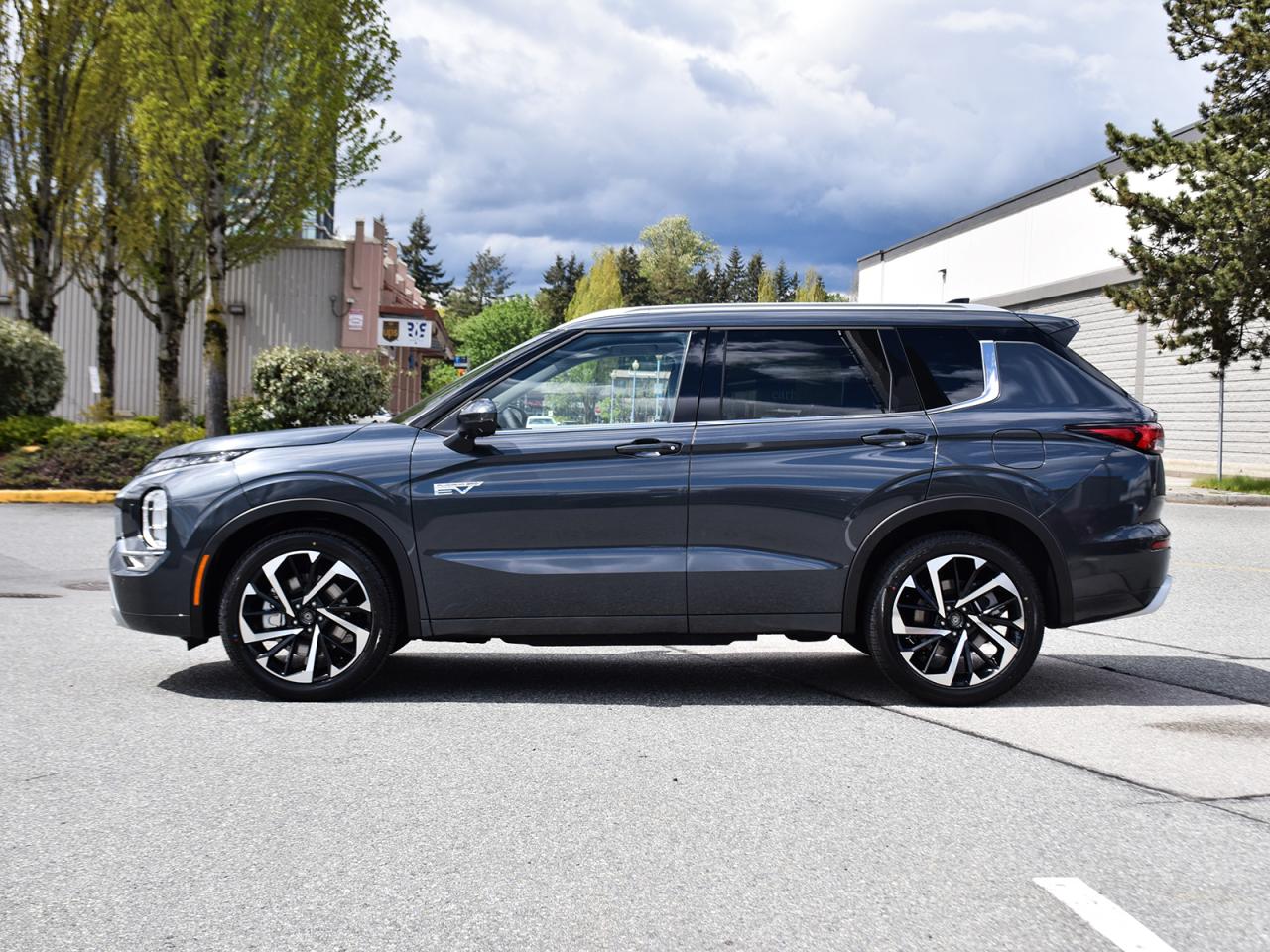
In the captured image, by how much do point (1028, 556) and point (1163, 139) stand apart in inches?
835

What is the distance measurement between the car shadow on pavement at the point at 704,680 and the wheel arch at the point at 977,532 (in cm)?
53

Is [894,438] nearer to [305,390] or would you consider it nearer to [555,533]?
[555,533]

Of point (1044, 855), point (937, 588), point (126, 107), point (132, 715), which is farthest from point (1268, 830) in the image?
point (126, 107)

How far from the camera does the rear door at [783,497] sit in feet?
19.8

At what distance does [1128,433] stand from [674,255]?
124 meters

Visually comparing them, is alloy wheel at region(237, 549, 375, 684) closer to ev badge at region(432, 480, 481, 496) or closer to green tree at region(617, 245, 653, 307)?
ev badge at region(432, 480, 481, 496)

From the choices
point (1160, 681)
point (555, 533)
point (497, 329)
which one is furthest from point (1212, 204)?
point (497, 329)

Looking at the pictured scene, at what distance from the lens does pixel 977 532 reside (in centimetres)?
632

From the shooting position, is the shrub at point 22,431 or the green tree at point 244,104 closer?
the shrub at point 22,431

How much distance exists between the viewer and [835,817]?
14.5 feet

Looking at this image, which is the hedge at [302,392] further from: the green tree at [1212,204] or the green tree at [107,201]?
the green tree at [1212,204]

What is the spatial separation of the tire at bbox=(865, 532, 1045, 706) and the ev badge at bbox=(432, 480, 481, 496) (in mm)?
1932

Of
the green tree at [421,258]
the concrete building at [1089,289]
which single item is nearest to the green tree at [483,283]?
the green tree at [421,258]

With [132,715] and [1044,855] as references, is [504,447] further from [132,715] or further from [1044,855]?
[1044,855]
